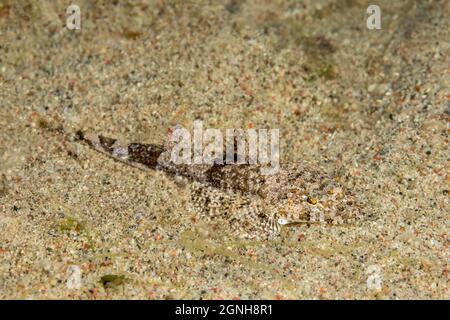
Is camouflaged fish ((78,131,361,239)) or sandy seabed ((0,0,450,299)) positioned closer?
sandy seabed ((0,0,450,299))

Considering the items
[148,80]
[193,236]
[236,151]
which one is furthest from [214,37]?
[193,236]

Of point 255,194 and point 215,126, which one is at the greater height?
point 215,126

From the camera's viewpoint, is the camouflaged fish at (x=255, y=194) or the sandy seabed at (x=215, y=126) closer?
the sandy seabed at (x=215, y=126)

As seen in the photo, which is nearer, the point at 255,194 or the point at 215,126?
the point at 255,194

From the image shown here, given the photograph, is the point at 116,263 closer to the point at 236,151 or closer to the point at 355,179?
the point at 236,151
